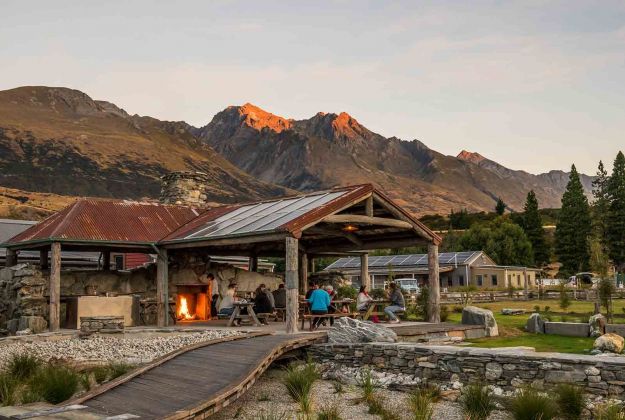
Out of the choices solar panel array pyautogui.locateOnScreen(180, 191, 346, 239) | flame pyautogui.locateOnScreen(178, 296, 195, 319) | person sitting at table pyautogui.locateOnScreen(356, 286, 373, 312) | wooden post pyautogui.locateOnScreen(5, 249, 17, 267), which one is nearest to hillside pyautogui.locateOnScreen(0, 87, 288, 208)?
wooden post pyautogui.locateOnScreen(5, 249, 17, 267)

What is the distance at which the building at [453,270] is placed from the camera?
172ft

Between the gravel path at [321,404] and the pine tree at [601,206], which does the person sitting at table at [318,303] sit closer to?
the gravel path at [321,404]

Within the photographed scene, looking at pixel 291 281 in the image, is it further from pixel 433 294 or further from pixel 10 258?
pixel 10 258

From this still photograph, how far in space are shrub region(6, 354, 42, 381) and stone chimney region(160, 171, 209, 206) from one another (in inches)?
752

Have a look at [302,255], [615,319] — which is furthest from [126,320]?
[615,319]

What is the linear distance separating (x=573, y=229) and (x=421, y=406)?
184ft

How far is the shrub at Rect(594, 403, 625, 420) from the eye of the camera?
334 inches

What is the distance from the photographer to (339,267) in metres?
54.6

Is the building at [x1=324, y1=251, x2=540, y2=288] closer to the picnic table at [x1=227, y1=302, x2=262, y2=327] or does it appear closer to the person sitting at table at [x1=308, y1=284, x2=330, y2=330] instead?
the picnic table at [x1=227, y1=302, x2=262, y2=327]

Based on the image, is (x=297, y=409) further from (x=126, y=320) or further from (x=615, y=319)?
(x=615, y=319)

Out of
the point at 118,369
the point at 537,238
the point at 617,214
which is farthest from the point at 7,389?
the point at 537,238

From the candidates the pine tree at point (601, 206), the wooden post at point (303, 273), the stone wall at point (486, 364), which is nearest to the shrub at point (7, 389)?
the stone wall at point (486, 364)

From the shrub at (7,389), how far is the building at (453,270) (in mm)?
41841

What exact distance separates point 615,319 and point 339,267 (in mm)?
33174
